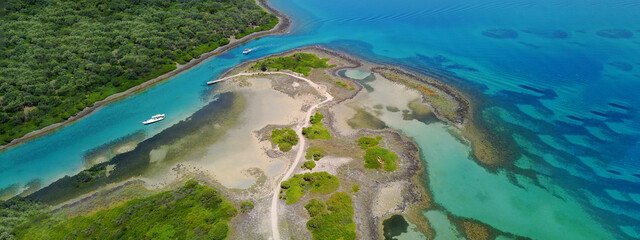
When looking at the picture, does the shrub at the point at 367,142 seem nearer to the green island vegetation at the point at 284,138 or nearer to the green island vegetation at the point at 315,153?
the green island vegetation at the point at 315,153

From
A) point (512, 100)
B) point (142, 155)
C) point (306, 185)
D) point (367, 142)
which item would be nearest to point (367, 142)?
point (367, 142)

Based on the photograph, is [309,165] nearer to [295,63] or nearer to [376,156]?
[376,156]

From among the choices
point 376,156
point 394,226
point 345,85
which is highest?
point 345,85

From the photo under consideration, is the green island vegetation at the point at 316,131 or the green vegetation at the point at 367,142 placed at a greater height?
the green island vegetation at the point at 316,131

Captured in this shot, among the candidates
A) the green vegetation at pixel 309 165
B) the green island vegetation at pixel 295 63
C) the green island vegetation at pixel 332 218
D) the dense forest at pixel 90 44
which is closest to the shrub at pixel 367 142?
the green vegetation at pixel 309 165

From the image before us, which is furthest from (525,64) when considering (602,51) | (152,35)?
(152,35)

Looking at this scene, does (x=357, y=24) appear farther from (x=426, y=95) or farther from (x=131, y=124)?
(x=131, y=124)
